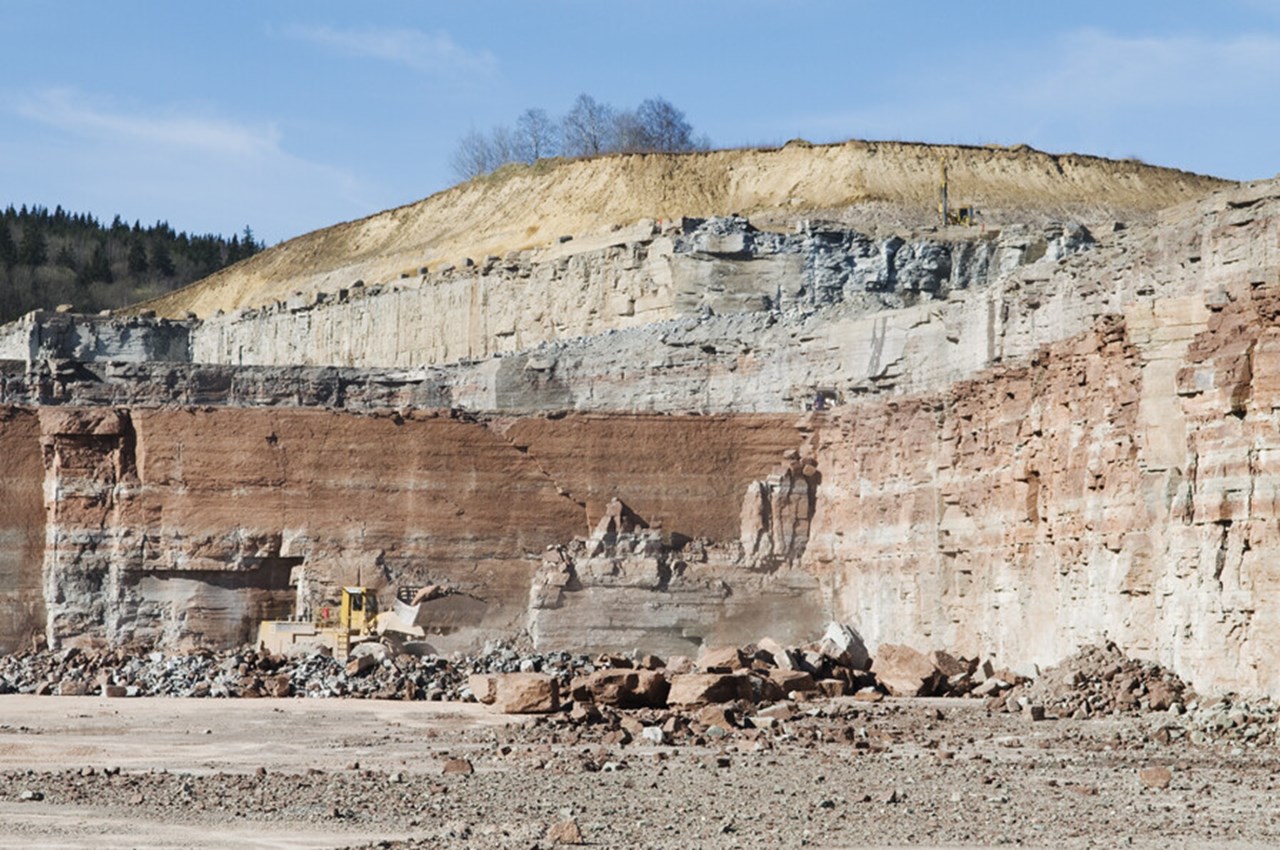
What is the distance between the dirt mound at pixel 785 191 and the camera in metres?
67.6

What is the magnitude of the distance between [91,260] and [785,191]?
2212 inches

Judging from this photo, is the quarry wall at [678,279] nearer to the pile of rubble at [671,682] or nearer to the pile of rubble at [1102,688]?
the pile of rubble at [671,682]

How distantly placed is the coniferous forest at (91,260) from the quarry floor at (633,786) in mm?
79489

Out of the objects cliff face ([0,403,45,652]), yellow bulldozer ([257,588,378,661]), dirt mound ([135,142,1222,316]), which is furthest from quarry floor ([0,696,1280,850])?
dirt mound ([135,142,1222,316])

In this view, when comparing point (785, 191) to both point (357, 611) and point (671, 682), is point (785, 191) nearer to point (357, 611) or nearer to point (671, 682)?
point (357, 611)

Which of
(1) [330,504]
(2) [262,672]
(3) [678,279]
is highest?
(3) [678,279]

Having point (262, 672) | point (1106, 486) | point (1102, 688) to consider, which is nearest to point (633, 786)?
point (1102, 688)

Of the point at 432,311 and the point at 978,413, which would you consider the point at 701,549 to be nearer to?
the point at 978,413

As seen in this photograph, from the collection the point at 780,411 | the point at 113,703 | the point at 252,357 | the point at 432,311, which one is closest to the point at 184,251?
the point at 252,357

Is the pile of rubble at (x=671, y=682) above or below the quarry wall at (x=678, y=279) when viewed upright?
below

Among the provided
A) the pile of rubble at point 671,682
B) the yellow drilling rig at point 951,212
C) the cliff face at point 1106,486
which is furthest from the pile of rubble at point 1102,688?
the yellow drilling rig at point 951,212

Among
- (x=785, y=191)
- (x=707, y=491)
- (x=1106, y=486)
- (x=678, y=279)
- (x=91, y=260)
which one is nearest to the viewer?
(x=1106, y=486)

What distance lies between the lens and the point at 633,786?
21234 millimetres

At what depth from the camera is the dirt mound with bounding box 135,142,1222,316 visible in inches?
2662
